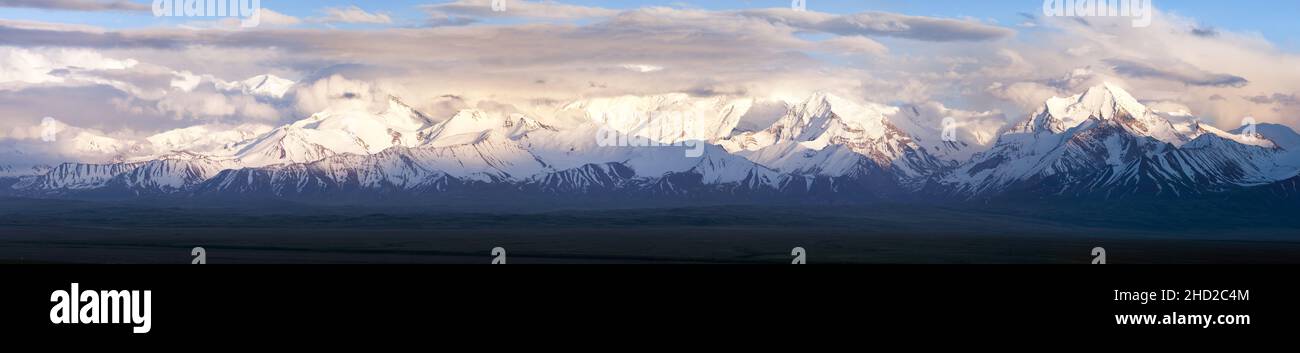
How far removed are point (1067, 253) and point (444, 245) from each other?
249 ft
